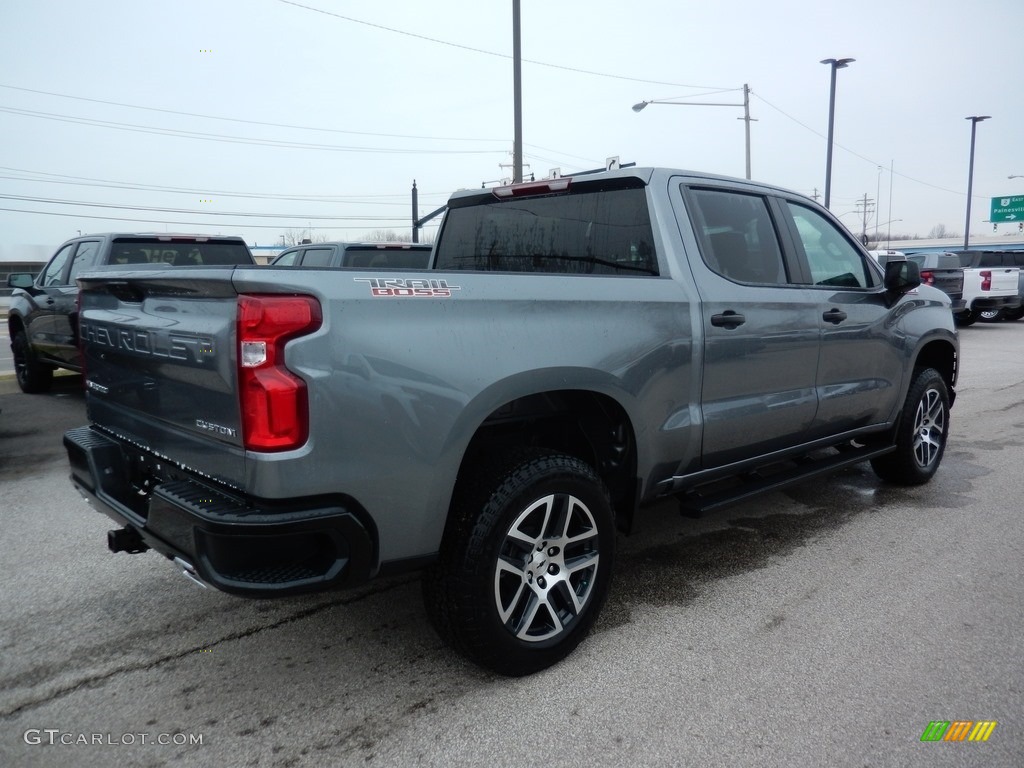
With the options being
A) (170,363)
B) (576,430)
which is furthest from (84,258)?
(576,430)

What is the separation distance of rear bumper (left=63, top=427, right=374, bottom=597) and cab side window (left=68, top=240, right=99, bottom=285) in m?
6.33

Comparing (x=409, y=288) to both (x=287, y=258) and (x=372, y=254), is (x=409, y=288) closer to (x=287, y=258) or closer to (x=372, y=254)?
(x=372, y=254)

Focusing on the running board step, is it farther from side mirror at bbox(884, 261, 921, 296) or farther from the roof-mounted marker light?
the roof-mounted marker light

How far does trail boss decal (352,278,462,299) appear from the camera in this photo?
8.11 ft

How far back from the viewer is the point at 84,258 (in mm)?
8227

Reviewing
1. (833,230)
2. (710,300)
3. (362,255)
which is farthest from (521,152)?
(710,300)

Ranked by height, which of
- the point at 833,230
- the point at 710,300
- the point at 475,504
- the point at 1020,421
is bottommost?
the point at 1020,421

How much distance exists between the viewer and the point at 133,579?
3.87 meters

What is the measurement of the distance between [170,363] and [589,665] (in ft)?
6.29

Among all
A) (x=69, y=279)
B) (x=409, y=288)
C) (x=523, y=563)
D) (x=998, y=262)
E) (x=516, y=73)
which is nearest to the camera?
(x=409, y=288)

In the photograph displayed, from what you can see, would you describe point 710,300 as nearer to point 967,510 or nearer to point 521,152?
point 967,510

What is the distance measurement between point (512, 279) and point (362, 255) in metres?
7.60

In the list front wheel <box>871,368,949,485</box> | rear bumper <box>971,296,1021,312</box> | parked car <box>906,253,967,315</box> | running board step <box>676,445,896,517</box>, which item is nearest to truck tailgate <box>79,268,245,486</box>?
running board step <box>676,445,896,517</box>

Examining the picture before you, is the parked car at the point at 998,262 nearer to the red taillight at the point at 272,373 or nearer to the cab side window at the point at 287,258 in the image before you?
the cab side window at the point at 287,258
